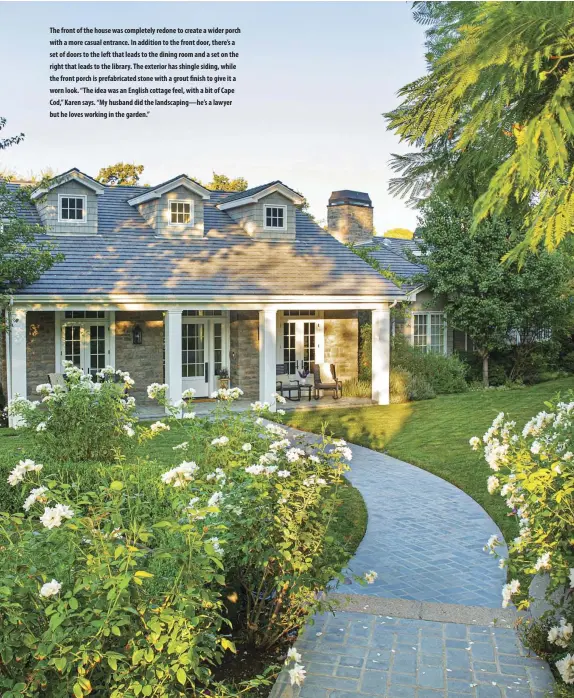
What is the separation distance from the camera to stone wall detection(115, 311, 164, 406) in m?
19.6

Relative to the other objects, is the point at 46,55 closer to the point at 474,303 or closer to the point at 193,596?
the point at 193,596

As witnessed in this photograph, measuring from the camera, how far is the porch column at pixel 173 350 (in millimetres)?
18156

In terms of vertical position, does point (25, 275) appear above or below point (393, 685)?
above

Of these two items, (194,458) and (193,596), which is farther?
(194,458)

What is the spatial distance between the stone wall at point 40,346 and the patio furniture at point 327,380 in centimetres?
707

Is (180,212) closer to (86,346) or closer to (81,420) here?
(86,346)

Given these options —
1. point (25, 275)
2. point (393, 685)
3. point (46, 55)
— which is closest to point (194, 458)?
point (393, 685)

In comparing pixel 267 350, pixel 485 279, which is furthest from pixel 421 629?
pixel 485 279

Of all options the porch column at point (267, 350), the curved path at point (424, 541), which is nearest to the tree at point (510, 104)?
the curved path at point (424, 541)

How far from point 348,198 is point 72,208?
1116cm

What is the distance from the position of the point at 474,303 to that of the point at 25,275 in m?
14.1

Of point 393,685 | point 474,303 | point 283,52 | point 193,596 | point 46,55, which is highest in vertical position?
point 46,55

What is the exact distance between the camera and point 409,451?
14266 mm

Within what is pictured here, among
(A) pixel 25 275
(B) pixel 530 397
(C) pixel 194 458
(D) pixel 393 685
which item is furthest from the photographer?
(B) pixel 530 397
